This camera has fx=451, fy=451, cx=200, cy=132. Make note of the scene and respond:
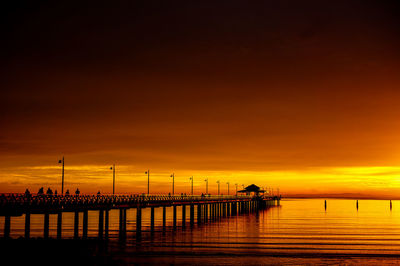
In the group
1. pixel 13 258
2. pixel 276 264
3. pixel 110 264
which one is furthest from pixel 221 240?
pixel 13 258

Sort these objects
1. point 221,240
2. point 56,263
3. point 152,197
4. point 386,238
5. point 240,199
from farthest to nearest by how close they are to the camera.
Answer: point 240,199 → point 152,197 → point 386,238 → point 221,240 → point 56,263

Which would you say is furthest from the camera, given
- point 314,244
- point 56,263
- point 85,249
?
point 314,244

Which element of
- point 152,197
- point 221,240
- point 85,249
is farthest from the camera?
point 152,197

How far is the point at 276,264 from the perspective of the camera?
3422 cm

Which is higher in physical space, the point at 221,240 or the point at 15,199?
the point at 15,199

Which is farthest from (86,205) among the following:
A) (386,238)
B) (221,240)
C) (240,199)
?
(240,199)

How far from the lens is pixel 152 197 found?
65.5 metres

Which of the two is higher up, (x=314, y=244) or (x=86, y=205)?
(x=86, y=205)

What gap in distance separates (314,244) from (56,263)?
26159mm

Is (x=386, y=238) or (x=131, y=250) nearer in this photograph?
(x=131, y=250)

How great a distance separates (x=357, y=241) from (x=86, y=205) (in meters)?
29.9

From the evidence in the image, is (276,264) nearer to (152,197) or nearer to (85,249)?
(85,249)

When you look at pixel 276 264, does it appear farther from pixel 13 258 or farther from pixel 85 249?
pixel 13 258

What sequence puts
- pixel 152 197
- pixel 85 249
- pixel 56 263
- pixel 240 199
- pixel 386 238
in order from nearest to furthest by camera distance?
pixel 56 263, pixel 85 249, pixel 386 238, pixel 152 197, pixel 240 199
